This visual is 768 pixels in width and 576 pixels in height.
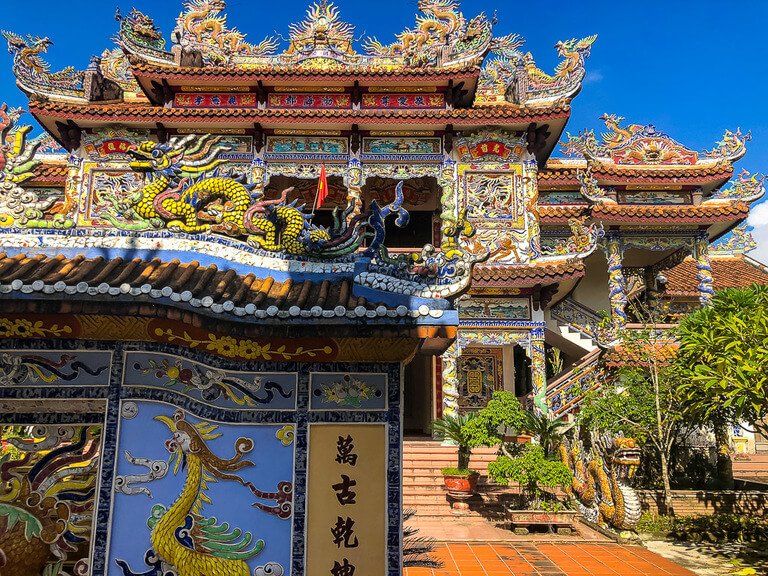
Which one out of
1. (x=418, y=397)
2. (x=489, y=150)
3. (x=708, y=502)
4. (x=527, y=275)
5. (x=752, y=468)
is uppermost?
(x=489, y=150)

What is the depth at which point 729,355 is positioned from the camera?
800cm

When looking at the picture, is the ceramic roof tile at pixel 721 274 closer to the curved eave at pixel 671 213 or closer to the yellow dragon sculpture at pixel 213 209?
the curved eave at pixel 671 213

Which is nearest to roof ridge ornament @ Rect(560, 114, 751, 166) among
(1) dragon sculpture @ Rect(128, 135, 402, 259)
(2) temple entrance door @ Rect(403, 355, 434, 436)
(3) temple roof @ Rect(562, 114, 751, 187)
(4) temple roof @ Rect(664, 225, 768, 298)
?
(3) temple roof @ Rect(562, 114, 751, 187)

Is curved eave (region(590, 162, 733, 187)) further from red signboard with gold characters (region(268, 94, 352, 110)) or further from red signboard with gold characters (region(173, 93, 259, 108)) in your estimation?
red signboard with gold characters (region(173, 93, 259, 108))

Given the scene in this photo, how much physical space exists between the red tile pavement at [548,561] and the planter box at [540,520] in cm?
A: 57

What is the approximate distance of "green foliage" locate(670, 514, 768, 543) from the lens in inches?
362

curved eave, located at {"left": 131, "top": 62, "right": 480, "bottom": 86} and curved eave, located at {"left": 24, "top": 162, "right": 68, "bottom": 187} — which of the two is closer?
curved eave, located at {"left": 131, "top": 62, "right": 480, "bottom": 86}

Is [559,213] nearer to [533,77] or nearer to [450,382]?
[533,77]

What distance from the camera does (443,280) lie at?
466cm

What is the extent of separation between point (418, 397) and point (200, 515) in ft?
41.2

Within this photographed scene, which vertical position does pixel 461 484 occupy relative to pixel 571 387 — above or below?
below

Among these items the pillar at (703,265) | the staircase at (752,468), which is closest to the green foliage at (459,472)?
the staircase at (752,468)

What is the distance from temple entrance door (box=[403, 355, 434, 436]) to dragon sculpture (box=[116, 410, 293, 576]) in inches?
445

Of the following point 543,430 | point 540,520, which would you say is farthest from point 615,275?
point 540,520
